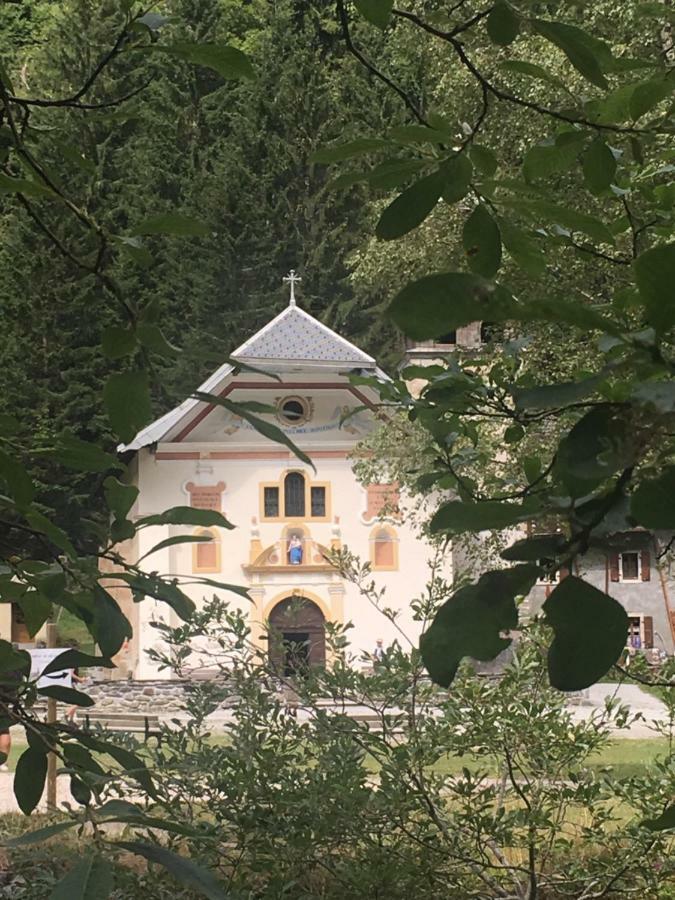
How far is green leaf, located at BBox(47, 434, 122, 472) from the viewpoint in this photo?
29.8 inches

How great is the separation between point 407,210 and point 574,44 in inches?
4.1

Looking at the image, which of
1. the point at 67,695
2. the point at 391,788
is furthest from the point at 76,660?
the point at 391,788

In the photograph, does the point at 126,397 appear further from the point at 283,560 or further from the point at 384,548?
the point at 384,548

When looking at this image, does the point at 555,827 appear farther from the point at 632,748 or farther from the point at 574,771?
the point at 632,748

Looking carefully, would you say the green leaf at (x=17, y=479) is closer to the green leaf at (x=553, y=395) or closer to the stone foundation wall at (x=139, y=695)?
the green leaf at (x=553, y=395)

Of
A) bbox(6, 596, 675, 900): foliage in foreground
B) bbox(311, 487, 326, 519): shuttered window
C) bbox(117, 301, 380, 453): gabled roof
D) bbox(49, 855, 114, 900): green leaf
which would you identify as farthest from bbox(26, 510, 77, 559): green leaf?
bbox(311, 487, 326, 519): shuttered window

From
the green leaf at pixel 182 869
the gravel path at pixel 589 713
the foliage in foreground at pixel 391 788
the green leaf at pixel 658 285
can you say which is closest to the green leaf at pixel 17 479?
the green leaf at pixel 182 869

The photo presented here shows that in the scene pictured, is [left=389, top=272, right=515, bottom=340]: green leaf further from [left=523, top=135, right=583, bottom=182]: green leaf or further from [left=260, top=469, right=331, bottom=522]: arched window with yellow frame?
[left=260, top=469, right=331, bottom=522]: arched window with yellow frame

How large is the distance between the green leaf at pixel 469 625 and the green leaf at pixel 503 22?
376mm

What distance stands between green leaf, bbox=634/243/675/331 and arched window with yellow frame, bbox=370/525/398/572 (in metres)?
11.5

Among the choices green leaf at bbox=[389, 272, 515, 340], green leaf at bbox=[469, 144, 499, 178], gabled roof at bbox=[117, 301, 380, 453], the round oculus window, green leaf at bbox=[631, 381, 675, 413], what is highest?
gabled roof at bbox=[117, 301, 380, 453]

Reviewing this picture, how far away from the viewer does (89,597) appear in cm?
80

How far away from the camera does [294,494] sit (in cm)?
1190

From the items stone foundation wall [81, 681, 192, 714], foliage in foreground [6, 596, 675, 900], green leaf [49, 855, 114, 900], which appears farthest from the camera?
stone foundation wall [81, 681, 192, 714]
